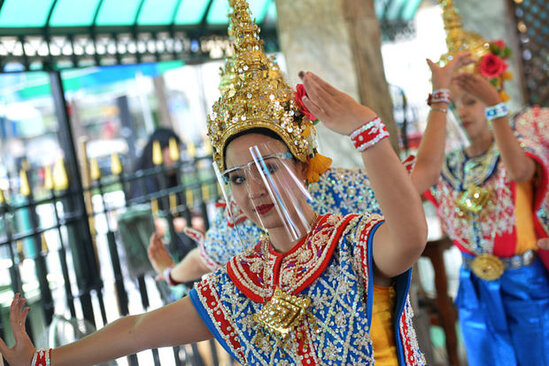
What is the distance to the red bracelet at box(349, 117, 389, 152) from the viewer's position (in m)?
1.31

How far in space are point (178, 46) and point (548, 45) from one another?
286 centimetres

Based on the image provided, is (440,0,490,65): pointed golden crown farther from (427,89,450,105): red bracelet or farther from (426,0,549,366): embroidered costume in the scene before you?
(427,89,450,105): red bracelet

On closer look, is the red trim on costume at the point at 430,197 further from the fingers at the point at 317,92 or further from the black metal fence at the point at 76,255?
the fingers at the point at 317,92

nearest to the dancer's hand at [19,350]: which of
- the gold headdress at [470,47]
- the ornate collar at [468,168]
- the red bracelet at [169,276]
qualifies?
the red bracelet at [169,276]

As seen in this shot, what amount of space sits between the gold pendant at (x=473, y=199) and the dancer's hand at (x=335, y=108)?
1.71 m

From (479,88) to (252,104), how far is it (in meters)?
1.35

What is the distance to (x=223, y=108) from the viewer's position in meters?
1.68

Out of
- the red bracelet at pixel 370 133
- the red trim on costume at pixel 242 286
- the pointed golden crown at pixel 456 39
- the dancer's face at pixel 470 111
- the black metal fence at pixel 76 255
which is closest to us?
the red bracelet at pixel 370 133

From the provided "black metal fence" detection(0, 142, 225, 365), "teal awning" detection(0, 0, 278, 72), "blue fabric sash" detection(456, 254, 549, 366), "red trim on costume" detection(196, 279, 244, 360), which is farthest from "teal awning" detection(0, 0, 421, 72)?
"blue fabric sash" detection(456, 254, 549, 366)

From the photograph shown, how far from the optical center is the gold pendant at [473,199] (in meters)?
2.89

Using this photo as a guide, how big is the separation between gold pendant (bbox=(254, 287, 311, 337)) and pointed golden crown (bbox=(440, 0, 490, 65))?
1802mm

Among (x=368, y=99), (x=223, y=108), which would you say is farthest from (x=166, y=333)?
(x=368, y=99)

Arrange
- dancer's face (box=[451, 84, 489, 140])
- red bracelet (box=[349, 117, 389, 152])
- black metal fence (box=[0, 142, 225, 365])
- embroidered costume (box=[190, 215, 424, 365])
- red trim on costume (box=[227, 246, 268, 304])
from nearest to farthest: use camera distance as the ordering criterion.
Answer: red bracelet (box=[349, 117, 389, 152]) < embroidered costume (box=[190, 215, 424, 365]) < red trim on costume (box=[227, 246, 268, 304]) < dancer's face (box=[451, 84, 489, 140]) < black metal fence (box=[0, 142, 225, 365])

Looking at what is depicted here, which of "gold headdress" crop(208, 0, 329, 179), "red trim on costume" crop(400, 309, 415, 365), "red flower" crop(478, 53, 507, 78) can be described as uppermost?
"red flower" crop(478, 53, 507, 78)
